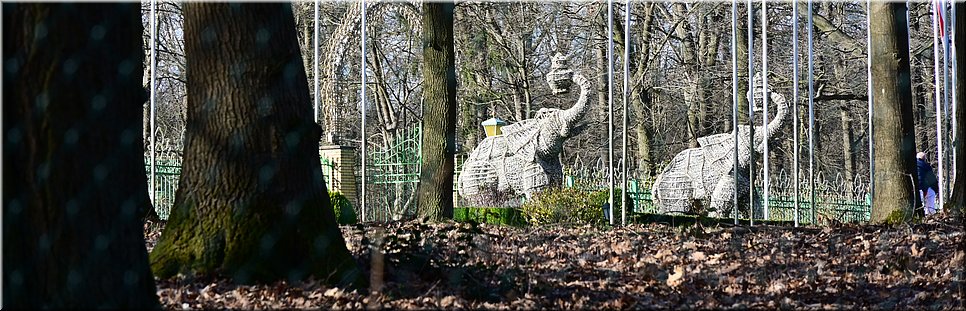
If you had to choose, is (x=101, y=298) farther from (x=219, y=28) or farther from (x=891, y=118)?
(x=891, y=118)

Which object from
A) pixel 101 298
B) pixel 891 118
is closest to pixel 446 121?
pixel 891 118

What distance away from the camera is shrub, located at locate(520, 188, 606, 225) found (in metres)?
13.6

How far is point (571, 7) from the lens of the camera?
27422mm

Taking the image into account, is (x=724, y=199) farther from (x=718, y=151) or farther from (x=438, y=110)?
(x=438, y=110)

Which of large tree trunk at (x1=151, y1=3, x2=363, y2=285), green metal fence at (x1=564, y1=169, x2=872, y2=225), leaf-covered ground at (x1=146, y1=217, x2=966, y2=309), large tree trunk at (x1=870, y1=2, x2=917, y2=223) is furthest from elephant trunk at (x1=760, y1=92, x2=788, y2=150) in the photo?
large tree trunk at (x1=151, y1=3, x2=363, y2=285)

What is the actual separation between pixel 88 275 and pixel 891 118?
431 inches

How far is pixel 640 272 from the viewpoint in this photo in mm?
7727

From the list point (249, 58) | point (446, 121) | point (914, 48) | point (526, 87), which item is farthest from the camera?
point (526, 87)

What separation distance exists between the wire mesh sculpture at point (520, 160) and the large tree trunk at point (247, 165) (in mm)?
12039

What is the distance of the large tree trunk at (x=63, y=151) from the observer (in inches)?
152

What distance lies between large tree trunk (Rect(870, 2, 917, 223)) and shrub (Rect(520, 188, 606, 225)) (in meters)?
3.17

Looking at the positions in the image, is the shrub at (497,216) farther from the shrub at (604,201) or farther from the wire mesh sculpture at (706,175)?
the wire mesh sculpture at (706,175)

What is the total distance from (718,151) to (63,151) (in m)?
16.9

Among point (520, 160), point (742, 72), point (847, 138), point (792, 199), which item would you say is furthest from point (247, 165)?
point (847, 138)
